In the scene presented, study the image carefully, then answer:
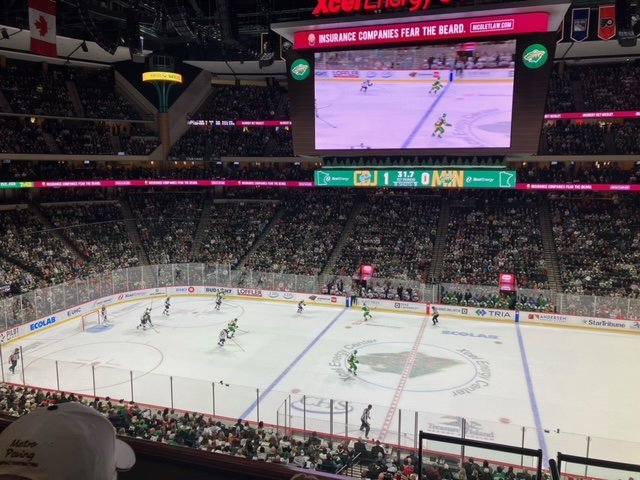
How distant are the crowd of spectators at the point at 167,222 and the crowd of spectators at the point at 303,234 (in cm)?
555

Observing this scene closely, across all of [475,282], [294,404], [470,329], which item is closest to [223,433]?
[294,404]

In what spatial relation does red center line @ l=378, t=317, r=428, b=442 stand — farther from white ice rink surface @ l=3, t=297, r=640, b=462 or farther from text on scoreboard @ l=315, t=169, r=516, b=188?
text on scoreboard @ l=315, t=169, r=516, b=188

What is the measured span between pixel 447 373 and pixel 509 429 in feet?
29.2

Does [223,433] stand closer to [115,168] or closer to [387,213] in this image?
[387,213]

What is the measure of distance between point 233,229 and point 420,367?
21.7m

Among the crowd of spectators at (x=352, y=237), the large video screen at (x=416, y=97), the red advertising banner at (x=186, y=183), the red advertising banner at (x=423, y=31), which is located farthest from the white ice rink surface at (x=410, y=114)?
the red advertising banner at (x=186, y=183)

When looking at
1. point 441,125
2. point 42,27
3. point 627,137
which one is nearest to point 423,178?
point 441,125

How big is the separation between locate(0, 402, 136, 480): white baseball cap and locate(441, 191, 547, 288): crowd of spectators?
29.8 m

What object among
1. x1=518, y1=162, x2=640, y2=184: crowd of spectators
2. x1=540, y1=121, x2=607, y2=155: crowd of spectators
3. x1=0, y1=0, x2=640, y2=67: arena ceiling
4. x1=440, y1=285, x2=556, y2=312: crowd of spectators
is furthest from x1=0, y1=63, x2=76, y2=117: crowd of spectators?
x1=540, y1=121, x2=607, y2=155: crowd of spectators

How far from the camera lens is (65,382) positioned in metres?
16.0

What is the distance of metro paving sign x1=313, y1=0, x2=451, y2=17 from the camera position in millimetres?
20625

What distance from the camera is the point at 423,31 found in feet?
68.8

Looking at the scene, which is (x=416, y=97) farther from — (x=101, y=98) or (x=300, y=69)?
(x=101, y=98)

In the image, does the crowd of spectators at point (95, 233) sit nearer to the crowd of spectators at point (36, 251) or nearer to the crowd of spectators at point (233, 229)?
the crowd of spectators at point (36, 251)
